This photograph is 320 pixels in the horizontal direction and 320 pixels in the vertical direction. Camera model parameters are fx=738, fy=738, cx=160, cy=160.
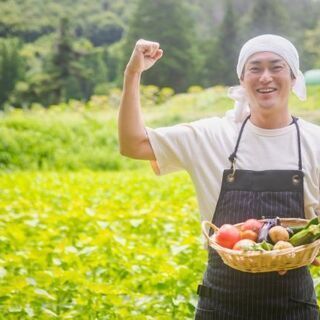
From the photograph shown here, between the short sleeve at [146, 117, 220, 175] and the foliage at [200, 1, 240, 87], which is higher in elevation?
the foliage at [200, 1, 240, 87]

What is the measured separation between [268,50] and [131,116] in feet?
1.47

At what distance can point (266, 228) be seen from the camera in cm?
197

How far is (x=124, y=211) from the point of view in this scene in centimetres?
539

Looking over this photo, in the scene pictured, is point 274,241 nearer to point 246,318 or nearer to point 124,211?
point 246,318

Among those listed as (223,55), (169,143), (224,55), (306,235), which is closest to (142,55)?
(169,143)

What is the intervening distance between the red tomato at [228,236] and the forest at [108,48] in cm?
2532

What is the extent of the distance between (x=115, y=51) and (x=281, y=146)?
110 feet

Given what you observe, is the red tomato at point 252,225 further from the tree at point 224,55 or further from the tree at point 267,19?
the tree at point 267,19

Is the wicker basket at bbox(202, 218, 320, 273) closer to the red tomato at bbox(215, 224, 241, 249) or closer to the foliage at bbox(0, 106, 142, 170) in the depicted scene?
the red tomato at bbox(215, 224, 241, 249)

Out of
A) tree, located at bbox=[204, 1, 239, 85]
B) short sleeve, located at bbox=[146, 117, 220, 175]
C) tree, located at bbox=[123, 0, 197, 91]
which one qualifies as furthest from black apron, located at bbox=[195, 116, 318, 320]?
tree, located at bbox=[123, 0, 197, 91]

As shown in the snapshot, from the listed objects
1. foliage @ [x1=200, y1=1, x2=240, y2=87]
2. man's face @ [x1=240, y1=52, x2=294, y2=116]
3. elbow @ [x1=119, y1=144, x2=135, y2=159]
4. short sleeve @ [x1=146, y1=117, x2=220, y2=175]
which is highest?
foliage @ [x1=200, y1=1, x2=240, y2=87]

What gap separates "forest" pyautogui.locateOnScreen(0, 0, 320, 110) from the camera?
28.7 m

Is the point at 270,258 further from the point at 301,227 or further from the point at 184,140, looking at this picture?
the point at 184,140

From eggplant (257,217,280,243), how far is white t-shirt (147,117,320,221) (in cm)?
17
